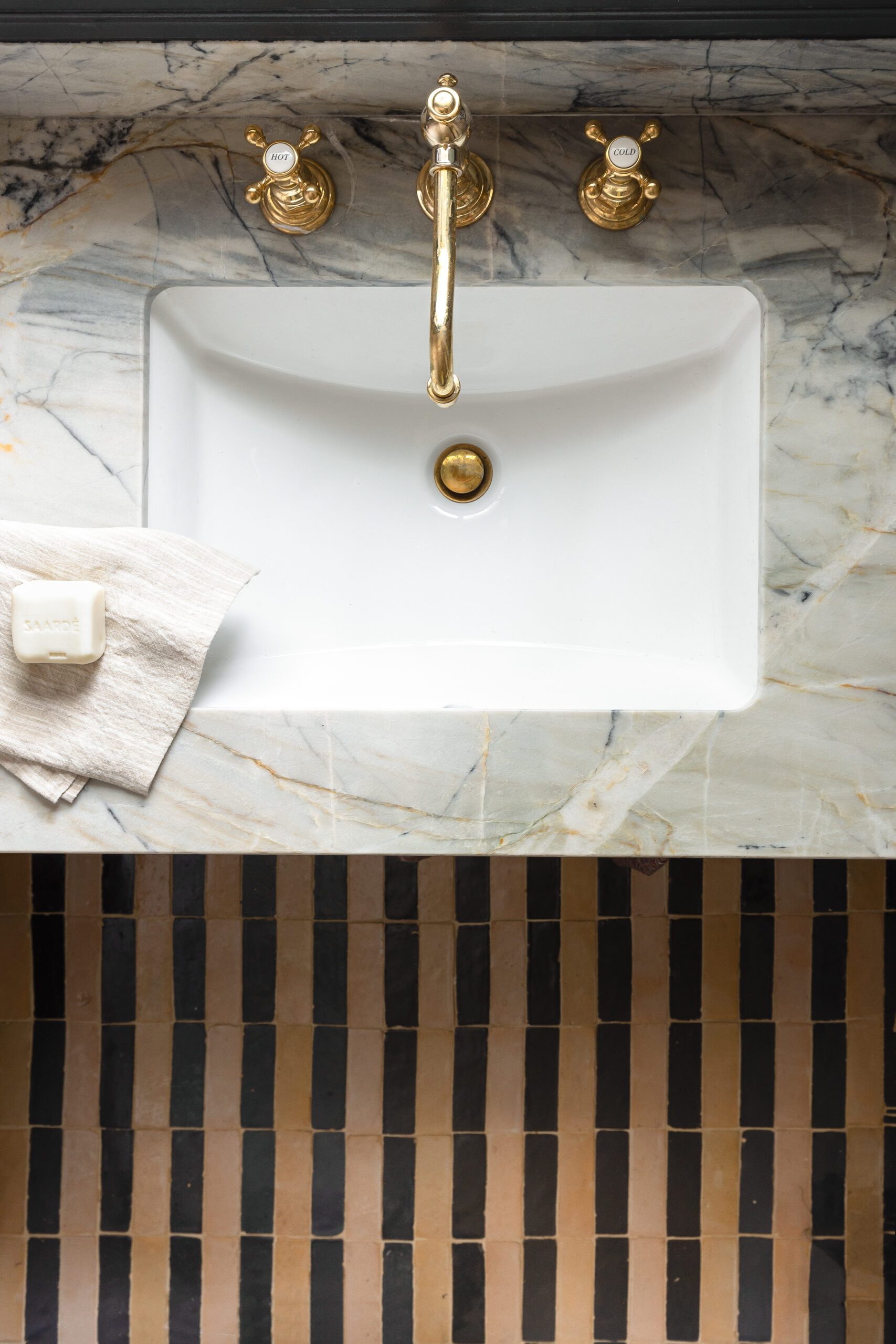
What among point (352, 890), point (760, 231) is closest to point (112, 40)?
point (760, 231)

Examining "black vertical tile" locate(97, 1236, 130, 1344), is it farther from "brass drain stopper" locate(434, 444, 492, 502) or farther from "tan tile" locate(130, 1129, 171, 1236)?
"brass drain stopper" locate(434, 444, 492, 502)

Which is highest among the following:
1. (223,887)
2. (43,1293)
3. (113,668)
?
(113,668)

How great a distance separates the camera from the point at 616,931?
115cm

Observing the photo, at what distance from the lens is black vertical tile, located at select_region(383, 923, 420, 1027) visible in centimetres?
115

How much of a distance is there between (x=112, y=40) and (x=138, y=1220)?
1.34m

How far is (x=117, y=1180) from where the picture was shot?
113 centimetres

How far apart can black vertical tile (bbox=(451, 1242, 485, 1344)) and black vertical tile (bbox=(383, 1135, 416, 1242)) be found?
2.8 inches

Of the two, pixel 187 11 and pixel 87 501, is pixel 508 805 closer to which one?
pixel 87 501

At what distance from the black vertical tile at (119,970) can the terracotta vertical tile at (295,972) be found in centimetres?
20

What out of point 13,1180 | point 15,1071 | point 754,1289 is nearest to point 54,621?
point 15,1071

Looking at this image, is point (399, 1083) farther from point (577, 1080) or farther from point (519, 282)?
point (519, 282)

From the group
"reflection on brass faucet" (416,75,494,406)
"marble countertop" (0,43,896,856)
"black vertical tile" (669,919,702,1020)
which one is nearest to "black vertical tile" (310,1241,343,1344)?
"black vertical tile" (669,919,702,1020)

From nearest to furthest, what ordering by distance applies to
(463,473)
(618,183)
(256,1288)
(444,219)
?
(444,219), (618,183), (463,473), (256,1288)

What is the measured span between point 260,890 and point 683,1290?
30.3 inches
